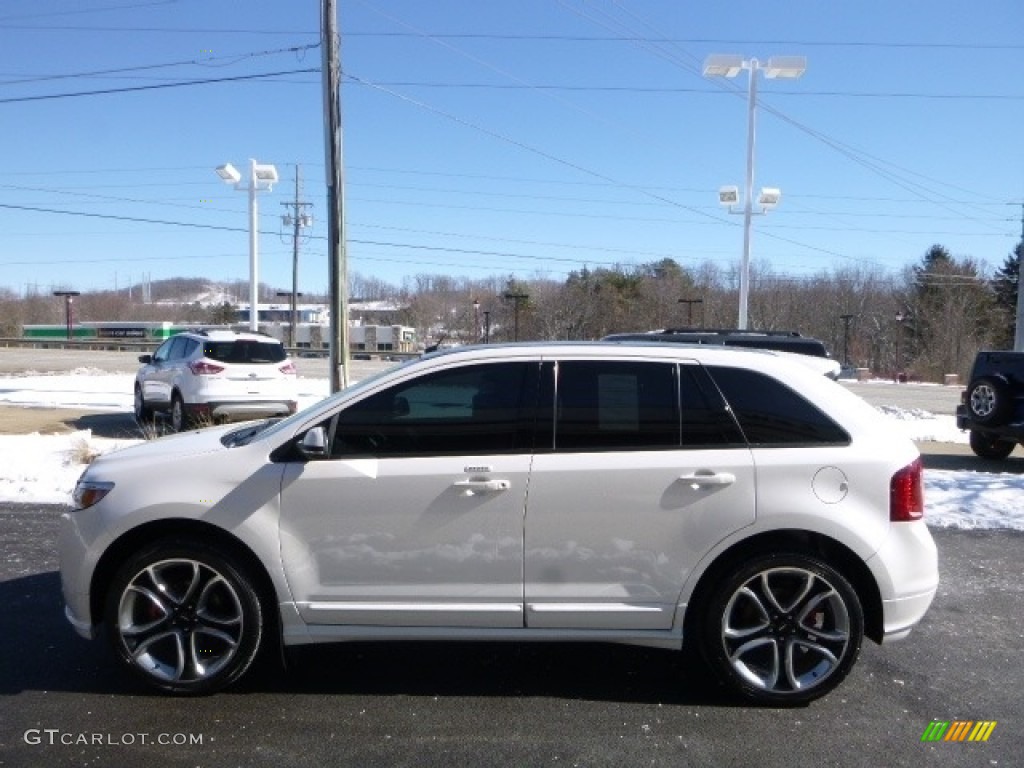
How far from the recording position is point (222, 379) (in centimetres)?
1314

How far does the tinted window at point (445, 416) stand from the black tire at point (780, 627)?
117 centimetres

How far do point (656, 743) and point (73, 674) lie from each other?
284 centimetres

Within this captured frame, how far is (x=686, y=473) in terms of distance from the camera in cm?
381

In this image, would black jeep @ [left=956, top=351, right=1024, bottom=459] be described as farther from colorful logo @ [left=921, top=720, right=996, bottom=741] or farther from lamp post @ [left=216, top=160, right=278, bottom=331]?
lamp post @ [left=216, top=160, right=278, bottom=331]

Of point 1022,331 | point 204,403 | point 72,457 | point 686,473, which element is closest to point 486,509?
point 686,473

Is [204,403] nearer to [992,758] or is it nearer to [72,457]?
[72,457]

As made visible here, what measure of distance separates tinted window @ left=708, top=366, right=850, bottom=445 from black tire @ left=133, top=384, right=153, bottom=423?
12.9 m

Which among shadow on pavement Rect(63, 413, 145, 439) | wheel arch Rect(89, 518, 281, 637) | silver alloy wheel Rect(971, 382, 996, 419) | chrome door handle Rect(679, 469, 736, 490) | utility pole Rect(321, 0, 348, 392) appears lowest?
shadow on pavement Rect(63, 413, 145, 439)

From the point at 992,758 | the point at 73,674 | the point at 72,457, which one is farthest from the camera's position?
the point at 72,457

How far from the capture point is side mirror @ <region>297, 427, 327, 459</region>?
3.85 meters

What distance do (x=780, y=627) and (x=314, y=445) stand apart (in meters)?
2.29

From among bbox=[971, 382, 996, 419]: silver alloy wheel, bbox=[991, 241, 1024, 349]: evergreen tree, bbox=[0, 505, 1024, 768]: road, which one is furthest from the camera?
bbox=[991, 241, 1024, 349]: evergreen tree

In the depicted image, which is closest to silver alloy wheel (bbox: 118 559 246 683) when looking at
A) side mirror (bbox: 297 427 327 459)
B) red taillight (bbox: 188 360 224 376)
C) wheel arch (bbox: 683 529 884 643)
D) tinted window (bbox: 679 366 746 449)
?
side mirror (bbox: 297 427 327 459)

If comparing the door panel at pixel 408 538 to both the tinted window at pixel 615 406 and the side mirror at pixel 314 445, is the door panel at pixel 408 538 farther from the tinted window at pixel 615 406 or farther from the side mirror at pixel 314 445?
the tinted window at pixel 615 406
